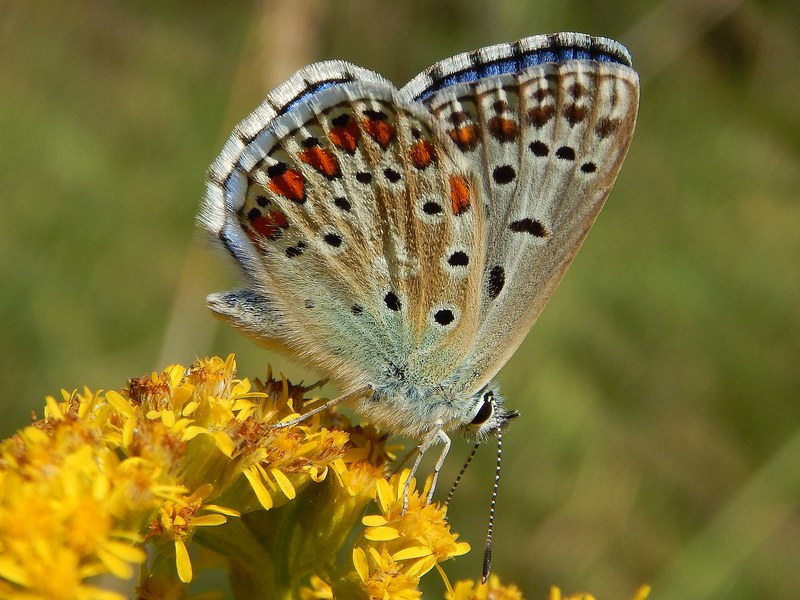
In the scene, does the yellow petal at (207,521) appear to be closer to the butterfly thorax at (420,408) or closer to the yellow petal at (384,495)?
→ the yellow petal at (384,495)

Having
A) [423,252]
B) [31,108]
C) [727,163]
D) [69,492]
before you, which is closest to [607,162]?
[423,252]

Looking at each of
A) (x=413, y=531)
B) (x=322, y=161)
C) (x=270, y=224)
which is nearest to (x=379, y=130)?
(x=322, y=161)

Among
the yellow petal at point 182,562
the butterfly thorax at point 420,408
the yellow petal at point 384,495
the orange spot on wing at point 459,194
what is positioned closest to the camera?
the yellow petal at point 182,562

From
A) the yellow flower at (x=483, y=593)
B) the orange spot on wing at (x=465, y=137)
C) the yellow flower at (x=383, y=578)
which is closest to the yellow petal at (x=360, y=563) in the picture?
the yellow flower at (x=383, y=578)

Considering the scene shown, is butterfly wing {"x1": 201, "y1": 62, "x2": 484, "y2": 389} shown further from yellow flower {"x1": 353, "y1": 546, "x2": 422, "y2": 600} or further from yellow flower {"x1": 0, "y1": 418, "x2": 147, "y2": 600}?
yellow flower {"x1": 0, "y1": 418, "x2": 147, "y2": 600}

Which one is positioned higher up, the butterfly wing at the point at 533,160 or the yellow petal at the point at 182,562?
the butterfly wing at the point at 533,160

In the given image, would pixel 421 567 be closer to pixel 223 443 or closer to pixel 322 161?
pixel 223 443

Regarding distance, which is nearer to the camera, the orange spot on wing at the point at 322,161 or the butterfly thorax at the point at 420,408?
the butterfly thorax at the point at 420,408

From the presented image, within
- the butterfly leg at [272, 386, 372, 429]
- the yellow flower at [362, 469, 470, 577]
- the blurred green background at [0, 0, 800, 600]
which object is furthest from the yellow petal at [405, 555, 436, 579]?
the blurred green background at [0, 0, 800, 600]
